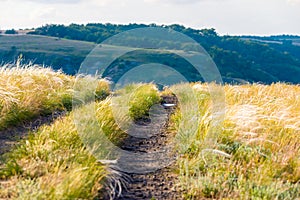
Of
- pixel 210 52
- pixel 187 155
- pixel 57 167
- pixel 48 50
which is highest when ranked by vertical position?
pixel 57 167

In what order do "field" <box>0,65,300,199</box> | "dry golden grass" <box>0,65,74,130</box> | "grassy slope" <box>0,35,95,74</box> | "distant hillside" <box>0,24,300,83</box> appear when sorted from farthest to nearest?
"grassy slope" <box>0,35,95,74</box> < "distant hillside" <box>0,24,300,83</box> < "dry golden grass" <box>0,65,74,130</box> < "field" <box>0,65,300,199</box>

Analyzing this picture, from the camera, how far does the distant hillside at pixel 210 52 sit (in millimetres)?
81000

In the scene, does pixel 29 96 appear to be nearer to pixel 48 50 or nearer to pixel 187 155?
pixel 187 155

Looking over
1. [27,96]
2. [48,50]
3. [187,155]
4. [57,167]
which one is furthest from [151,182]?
[48,50]

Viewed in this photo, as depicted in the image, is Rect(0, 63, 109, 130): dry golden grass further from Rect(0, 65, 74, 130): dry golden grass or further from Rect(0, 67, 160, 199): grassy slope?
Rect(0, 67, 160, 199): grassy slope

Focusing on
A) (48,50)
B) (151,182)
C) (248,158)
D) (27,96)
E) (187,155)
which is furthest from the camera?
(48,50)

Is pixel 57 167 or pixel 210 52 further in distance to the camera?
pixel 210 52

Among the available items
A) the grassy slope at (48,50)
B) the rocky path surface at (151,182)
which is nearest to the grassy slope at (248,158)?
the rocky path surface at (151,182)

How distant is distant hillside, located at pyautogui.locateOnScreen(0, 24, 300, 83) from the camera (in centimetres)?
8100

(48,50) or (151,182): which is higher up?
(151,182)

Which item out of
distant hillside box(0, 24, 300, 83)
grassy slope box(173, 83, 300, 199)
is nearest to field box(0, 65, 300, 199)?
grassy slope box(173, 83, 300, 199)

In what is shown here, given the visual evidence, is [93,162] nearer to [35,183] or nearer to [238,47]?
[35,183]

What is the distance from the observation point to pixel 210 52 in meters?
77.6

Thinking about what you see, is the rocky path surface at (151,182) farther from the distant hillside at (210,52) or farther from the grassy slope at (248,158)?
the distant hillside at (210,52)
